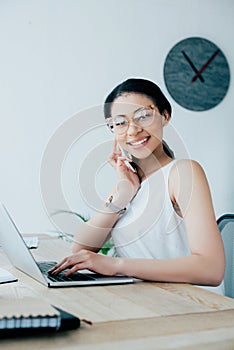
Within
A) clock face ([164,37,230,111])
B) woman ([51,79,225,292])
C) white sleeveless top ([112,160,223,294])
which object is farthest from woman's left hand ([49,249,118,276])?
clock face ([164,37,230,111])

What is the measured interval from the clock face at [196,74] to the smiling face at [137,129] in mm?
1932

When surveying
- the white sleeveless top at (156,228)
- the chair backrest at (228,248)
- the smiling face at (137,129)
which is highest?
the smiling face at (137,129)

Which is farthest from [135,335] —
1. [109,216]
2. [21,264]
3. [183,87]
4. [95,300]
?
[183,87]

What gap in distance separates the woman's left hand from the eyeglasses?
46 cm

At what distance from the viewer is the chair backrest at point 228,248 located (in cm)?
160

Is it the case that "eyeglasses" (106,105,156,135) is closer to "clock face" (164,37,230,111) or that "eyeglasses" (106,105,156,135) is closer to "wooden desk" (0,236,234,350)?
"wooden desk" (0,236,234,350)

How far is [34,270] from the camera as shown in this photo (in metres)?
1.14

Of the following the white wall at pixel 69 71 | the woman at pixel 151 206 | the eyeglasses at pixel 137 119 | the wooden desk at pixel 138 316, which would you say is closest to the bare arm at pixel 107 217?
the woman at pixel 151 206

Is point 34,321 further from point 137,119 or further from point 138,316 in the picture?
point 137,119

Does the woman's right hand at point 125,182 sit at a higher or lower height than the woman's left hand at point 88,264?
higher

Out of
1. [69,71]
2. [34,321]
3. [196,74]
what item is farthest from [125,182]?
[196,74]

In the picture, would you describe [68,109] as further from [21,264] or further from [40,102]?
[21,264]

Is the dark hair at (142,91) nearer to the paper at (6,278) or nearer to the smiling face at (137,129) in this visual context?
the smiling face at (137,129)

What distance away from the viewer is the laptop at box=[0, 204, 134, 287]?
111 cm
